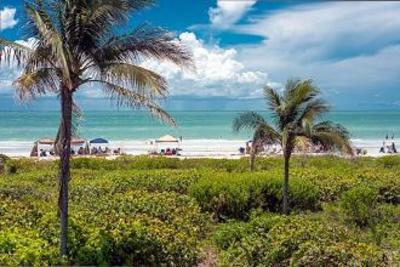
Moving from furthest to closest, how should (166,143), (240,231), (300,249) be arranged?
1. (166,143)
2. (240,231)
3. (300,249)

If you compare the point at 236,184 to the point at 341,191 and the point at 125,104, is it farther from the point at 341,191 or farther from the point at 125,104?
the point at 125,104

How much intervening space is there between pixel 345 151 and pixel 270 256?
7.31 meters

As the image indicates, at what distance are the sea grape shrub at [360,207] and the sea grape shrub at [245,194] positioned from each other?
2729mm

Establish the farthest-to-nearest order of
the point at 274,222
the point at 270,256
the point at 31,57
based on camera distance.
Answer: the point at 274,222 → the point at 270,256 → the point at 31,57

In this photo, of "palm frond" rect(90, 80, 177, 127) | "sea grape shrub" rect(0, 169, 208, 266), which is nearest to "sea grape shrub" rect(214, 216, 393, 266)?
"sea grape shrub" rect(0, 169, 208, 266)

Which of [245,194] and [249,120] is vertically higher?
[249,120]

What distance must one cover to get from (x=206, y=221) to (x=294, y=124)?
13.9 ft

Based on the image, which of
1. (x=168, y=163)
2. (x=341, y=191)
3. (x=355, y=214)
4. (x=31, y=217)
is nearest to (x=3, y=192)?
(x=31, y=217)

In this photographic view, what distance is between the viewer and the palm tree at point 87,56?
360 inches

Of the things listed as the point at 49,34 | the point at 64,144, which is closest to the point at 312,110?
the point at 64,144

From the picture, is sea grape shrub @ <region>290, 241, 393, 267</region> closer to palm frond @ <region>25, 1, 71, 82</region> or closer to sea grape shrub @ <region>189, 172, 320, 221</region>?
palm frond @ <region>25, 1, 71, 82</region>

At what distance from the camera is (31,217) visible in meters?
11.1

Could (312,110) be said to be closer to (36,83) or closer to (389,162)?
(36,83)

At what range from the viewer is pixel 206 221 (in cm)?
1480
